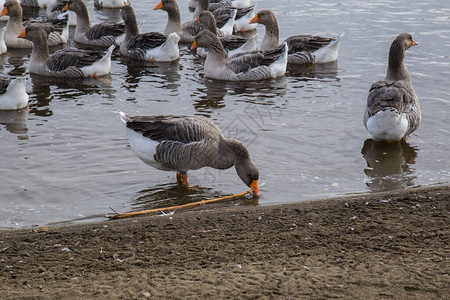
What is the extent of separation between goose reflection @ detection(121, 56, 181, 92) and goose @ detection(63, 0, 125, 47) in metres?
1.08

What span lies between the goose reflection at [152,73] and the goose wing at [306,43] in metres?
2.76

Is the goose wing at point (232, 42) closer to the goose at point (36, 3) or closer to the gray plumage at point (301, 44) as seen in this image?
the gray plumage at point (301, 44)

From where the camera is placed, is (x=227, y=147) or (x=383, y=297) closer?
(x=383, y=297)

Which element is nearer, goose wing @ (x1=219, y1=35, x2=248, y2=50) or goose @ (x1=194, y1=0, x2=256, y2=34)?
goose wing @ (x1=219, y1=35, x2=248, y2=50)

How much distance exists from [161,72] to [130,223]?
7.97 m

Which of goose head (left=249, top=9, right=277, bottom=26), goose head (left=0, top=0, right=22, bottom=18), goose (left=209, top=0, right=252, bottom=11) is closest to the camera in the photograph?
goose head (left=249, top=9, right=277, bottom=26)

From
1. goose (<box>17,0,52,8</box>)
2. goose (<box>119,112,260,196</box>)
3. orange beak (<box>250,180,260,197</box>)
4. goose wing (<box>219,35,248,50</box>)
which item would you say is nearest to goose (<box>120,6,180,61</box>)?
goose wing (<box>219,35,248,50</box>)

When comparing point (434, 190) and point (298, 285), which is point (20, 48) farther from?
point (298, 285)

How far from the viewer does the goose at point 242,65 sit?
13.1 meters

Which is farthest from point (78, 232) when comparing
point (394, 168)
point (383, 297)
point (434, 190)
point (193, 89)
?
point (193, 89)

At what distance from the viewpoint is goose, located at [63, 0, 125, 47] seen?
15852 millimetres

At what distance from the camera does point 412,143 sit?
956cm

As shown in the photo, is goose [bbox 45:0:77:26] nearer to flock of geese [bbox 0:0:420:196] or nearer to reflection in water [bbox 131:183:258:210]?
flock of geese [bbox 0:0:420:196]

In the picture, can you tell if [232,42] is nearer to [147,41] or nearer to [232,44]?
[232,44]
